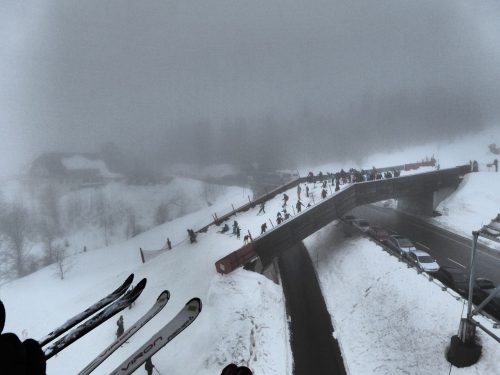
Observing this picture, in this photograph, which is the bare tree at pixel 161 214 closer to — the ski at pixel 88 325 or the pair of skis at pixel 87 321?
the pair of skis at pixel 87 321

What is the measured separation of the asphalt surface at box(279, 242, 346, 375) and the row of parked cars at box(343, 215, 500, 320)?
826cm

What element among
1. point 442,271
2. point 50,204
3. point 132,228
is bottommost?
point 132,228

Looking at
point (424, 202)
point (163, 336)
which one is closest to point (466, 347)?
point (163, 336)

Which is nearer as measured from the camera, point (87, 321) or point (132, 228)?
point (87, 321)

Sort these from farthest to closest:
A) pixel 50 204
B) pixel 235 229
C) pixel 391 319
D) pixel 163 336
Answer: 1. pixel 50 204
2. pixel 235 229
3. pixel 391 319
4. pixel 163 336

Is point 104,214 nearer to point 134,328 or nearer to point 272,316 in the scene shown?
point 272,316

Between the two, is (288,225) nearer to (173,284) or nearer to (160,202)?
(173,284)

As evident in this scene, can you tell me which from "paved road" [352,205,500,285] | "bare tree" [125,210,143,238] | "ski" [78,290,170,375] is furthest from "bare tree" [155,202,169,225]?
"ski" [78,290,170,375]

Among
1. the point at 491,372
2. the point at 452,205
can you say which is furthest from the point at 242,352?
the point at 452,205

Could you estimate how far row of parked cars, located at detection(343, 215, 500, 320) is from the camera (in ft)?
55.4

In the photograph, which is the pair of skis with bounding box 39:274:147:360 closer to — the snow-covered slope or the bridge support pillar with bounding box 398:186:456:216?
the snow-covered slope

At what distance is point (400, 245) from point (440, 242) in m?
8.45

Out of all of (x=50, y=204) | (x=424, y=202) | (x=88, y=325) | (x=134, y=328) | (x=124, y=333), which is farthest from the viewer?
(x=50, y=204)

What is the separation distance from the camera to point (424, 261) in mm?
22797
